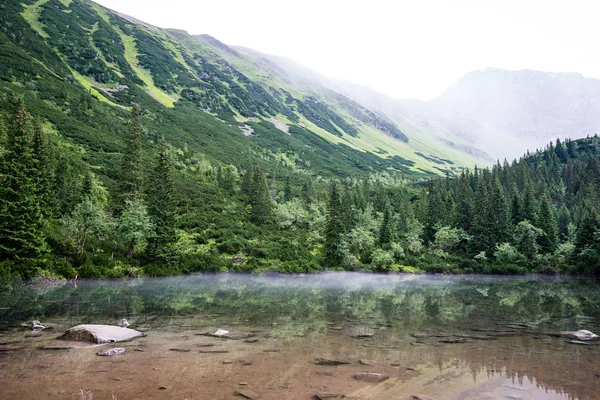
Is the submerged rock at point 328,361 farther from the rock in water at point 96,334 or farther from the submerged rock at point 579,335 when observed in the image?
the submerged rock at point 579,335

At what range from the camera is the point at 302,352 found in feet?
47.4

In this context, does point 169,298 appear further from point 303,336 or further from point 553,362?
point 553,362

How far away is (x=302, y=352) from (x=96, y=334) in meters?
8.58

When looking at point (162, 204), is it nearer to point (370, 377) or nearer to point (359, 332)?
point (359, 332)

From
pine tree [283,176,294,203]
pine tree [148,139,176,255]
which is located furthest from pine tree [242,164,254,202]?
pine tree [148,139,176,255]

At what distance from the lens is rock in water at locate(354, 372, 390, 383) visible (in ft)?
36.8

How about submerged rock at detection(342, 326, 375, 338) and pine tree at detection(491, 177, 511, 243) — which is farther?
pine tree at detection(491, 177, 511, 243)

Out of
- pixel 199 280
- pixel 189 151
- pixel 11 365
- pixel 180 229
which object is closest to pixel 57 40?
pixel 189 151

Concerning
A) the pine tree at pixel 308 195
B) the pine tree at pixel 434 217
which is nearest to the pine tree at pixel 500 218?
the pine tree at pixel 434 217

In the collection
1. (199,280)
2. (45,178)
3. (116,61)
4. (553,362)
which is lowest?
(199,280)

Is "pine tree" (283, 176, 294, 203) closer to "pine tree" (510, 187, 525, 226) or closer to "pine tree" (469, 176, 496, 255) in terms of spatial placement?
"pine tree" (469, 176, 496, 255)

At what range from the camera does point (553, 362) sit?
13055 mm

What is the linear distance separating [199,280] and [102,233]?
16.8 m

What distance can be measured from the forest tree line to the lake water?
16136 millimetres
